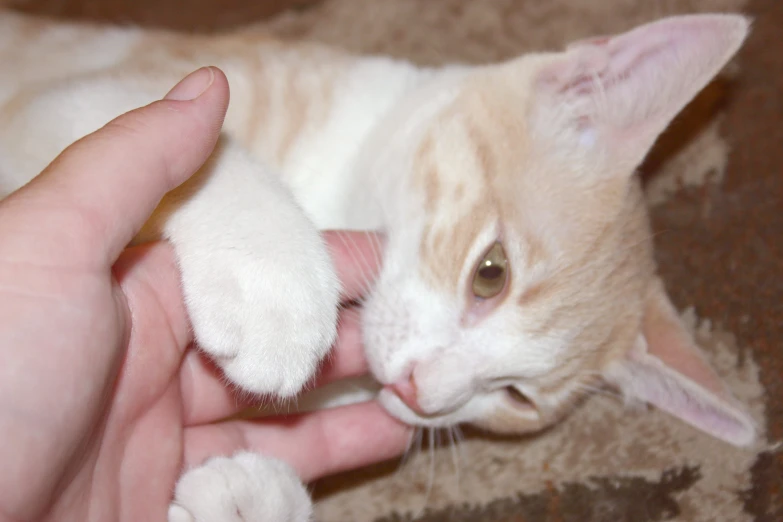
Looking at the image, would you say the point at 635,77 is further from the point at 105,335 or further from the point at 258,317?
the point at 105,335

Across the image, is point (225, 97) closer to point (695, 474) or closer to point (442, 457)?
point (442, 457)

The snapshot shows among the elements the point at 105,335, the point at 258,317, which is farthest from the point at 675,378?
the point at 105,335

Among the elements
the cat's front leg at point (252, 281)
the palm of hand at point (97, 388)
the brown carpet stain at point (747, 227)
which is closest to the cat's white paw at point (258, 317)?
the cat's front leg at point (252, 281)

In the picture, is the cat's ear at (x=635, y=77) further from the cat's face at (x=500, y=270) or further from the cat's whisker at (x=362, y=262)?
the cat's whisker at (x=362, y=262)

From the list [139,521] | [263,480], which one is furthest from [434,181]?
[139,521]

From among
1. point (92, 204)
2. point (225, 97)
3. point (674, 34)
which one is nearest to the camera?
point (92, 204)

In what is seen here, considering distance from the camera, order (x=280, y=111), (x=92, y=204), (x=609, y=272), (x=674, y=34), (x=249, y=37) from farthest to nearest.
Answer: (x=249, y=37) → (x=280, y=111) → (x=609, y=272) → (x=674, y=34) → (x=92, y=204)

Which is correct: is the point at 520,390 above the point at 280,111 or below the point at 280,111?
below

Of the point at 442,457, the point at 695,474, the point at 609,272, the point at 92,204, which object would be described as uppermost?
the point at 92,204
